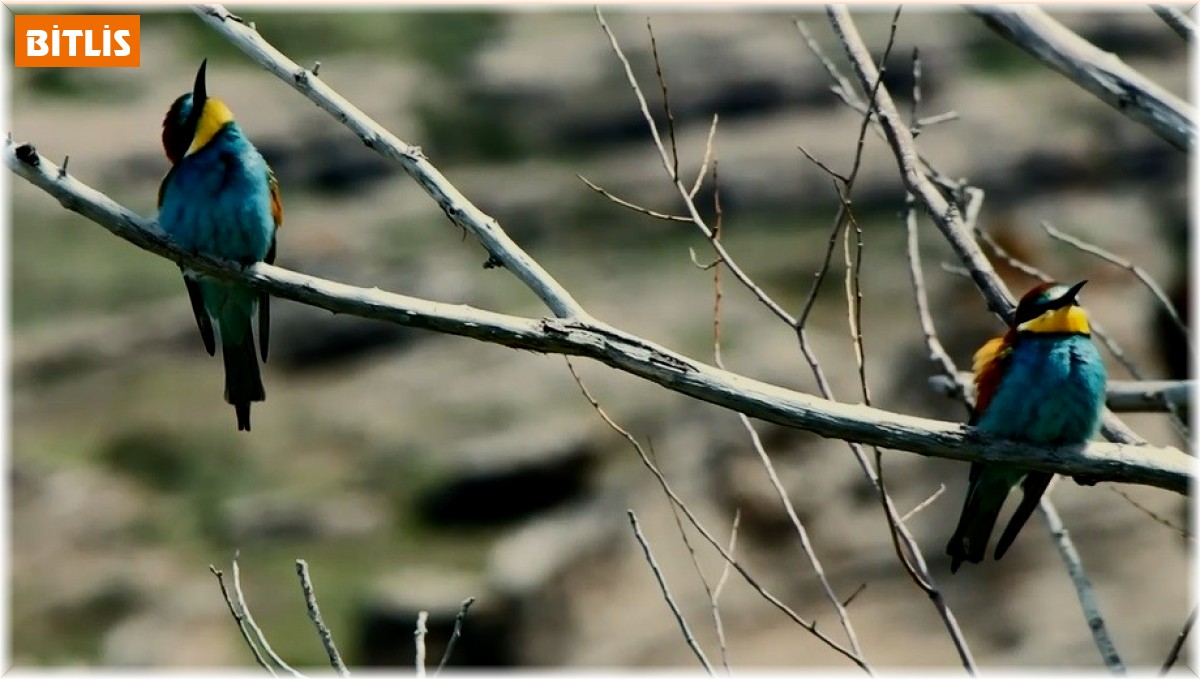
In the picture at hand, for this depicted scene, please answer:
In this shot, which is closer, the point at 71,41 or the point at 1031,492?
the point at 1031,492

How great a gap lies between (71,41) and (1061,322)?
11.5 feet

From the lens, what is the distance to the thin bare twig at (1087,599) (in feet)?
10.5

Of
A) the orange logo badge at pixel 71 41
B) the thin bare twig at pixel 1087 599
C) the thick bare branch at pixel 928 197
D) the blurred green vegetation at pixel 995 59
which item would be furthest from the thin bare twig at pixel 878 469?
the blurred green vegetation at pixel 995 59

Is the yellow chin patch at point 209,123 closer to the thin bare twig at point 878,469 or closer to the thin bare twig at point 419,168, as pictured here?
the thin bare twig at point 419,168

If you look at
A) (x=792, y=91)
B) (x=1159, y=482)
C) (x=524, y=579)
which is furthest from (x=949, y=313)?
(x=1159, y=482)

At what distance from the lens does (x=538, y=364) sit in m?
12.3

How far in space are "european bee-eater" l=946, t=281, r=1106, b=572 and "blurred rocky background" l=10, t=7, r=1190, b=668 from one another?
4376 millimetres

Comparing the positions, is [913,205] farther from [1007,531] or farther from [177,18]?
[177,18]

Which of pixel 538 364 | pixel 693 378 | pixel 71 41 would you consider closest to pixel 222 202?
pixel 693 378

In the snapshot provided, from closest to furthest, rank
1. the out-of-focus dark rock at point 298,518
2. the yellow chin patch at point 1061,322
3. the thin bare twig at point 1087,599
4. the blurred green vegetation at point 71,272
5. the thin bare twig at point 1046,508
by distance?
1. the thin bare twig at point 1087,599
2. the thin bare twig at point 1046,508
3. the yellow chin patch at point 1061,322
4. the out-of-focus dark rock at point 298,518
5. the blurred green vegetation at point 71,272

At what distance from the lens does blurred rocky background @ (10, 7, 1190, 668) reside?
972cm

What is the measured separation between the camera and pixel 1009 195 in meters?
15.6

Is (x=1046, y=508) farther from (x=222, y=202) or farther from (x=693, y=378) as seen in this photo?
(x=222, y=202)

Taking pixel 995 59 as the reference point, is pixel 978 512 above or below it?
below
